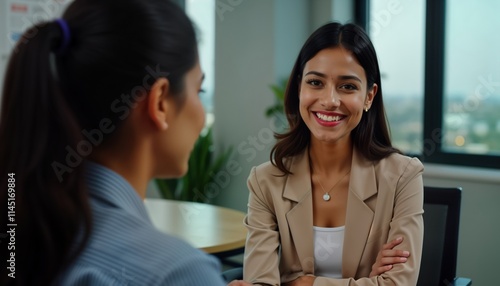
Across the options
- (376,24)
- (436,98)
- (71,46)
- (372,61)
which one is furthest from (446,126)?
(71,46)

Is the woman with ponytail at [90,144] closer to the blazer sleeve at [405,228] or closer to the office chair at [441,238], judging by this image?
the blazer sleeve at [405,228]

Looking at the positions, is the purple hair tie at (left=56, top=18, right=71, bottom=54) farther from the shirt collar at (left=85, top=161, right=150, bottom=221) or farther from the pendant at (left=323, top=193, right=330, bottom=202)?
the pendant at (left=323, top=193, right=330, bottom=202)

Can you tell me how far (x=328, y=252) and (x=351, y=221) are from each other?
116 millimetres

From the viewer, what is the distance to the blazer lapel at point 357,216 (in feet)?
5.54

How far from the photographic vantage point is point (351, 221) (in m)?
1.71

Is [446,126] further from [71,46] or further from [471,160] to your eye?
[71,46]

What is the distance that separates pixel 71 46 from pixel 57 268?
0.28 meters

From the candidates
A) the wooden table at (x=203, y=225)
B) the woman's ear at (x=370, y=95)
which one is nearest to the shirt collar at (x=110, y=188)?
the woman's ear at (x=370, y=95)

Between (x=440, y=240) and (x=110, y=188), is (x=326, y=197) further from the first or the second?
(x=110, y=188)

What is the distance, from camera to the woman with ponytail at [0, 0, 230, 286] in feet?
2.25

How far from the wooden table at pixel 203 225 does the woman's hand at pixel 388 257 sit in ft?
2.04

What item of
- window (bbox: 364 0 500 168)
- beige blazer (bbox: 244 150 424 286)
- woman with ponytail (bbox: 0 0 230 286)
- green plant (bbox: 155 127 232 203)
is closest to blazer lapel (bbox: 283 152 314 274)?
Result: beige blazer (bbox: 244 150 424 286)

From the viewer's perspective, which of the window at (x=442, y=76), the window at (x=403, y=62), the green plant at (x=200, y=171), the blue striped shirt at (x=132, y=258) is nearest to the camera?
the blue striped shirt at (x=132, y=258)

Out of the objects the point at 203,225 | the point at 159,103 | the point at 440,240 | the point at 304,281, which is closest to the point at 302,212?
the point at 304,281
